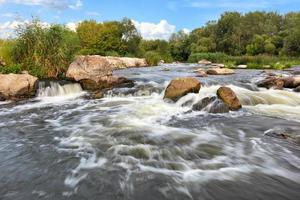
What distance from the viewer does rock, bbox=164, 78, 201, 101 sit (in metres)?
13.3

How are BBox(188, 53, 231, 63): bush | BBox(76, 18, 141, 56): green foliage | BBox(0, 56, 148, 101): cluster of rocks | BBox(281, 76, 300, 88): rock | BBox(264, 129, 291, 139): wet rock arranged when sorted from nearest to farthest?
1. BBox(264, 129, 291, 139): wet rock
2. BBox(0, 56, 148, 101): cluster of rocks
3. BBox(281, 76, 300, 88): rock
4. BBox(188, 53, 231, 63): bush
5. BBox(76, 18, 141, 56): green foliage

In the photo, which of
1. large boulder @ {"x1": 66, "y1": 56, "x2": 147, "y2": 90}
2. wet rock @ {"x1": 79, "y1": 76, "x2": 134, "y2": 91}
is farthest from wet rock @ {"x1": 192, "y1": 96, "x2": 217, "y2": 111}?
large boulder @ {"x1": 66, "y1": 56, "x2": 147, "y2": 90}

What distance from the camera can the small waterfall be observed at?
607 inches

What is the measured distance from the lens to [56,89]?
1568 centimetres

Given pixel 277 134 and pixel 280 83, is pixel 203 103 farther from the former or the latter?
pixel 280 83

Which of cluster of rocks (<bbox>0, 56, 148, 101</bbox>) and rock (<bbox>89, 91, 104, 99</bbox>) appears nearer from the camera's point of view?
cluster of rocks (<bbox>0, 56, 148, 101</bbox>)

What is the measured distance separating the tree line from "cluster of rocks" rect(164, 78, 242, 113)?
25.7 feet

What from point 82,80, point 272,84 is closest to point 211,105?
point 272,84

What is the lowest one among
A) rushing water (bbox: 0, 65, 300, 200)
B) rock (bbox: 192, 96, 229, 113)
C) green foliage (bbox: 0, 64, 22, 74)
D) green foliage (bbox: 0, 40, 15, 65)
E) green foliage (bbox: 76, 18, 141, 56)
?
rushing water (bbox: 0, 65, 300, 200)

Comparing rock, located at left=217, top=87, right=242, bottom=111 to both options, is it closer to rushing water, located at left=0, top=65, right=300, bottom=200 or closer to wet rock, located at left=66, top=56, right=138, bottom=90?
rushing water, located at left=0, top=65, right=300, bottom=200

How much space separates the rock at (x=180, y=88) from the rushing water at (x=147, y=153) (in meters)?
1.03

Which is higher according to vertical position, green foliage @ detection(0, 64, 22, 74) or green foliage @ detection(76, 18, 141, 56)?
green foliage @ detection(76, 18, 141, 56)

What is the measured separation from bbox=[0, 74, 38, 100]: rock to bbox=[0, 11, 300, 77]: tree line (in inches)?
87.7

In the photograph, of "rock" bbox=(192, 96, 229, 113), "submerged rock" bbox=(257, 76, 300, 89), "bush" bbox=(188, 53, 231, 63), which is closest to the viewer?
"rock" bbox=(192, 96, 229, 113)
